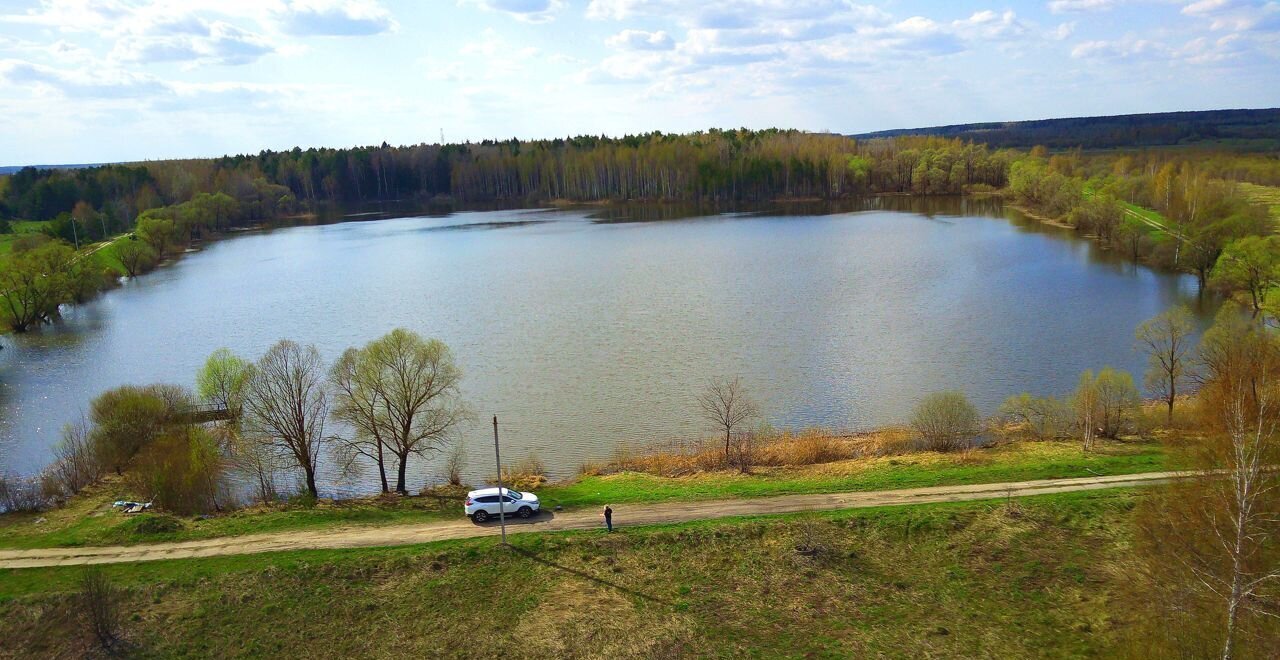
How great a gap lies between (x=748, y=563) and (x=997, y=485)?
7.53 metres

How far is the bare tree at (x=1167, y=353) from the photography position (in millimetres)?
27281

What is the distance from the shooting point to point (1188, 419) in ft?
80.6

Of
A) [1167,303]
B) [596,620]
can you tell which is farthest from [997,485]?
[1167,303]

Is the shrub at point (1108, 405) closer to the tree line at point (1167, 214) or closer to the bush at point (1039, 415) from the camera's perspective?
the bush at point (1039, 415)

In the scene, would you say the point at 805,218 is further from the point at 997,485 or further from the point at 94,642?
the point at 94,642

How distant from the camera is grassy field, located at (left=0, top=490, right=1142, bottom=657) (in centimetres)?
1456

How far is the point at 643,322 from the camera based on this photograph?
140 ft

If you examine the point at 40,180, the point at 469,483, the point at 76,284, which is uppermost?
the point at 40,180

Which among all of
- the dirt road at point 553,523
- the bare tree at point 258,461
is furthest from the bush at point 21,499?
the bare tree at point 258,461

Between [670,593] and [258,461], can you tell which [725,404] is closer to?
[670,593]

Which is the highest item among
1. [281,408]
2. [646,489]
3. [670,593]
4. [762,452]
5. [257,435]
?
[281,408]

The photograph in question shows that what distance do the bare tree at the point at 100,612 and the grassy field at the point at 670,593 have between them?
37cm

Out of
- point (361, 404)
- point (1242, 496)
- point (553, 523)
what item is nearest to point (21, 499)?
point (361, 404)

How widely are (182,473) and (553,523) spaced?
1123 cm
